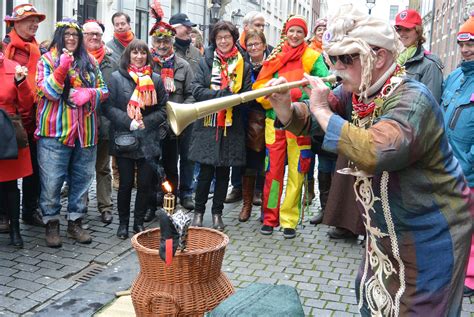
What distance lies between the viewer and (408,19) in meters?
5.67

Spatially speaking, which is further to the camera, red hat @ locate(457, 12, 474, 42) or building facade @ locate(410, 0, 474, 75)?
building facade @ locate(410, 0, 474, 75)

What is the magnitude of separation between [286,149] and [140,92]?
1.61m

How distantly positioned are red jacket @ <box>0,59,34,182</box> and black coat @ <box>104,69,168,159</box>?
78 centimetres

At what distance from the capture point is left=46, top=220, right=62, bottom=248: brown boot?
534 centimetres

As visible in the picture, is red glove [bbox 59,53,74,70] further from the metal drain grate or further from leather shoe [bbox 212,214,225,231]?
leather shoe [bbox 212,214,225,231]

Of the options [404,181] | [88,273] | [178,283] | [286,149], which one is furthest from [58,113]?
[404,181]

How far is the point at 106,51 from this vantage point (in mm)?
6676

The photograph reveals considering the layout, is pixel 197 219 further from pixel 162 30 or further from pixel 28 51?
pixel 28 51

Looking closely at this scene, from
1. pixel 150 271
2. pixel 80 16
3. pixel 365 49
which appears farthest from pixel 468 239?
pixel 80 16

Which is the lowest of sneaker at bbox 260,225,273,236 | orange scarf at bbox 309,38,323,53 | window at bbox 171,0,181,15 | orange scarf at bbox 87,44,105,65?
sneaker at bbox 260,225,273,236

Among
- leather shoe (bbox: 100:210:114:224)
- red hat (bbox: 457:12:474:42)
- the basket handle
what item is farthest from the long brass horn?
leather shoe (bbox: 100:210:114:224)

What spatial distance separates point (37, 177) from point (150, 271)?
3002mm

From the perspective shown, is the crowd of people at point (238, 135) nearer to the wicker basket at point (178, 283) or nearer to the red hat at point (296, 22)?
the red hat at point (296, 22)

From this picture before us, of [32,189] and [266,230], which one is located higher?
[32,189]
